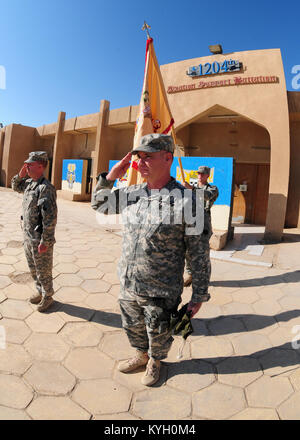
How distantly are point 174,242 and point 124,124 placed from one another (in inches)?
411

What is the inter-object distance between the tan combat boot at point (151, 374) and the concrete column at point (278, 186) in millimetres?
5542

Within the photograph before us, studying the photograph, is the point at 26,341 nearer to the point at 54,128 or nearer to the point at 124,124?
the point at 124,124

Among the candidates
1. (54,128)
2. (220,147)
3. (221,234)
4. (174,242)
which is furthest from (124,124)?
(174,242)

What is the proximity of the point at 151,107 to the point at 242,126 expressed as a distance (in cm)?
642

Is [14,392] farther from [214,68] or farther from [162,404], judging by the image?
[214,68]

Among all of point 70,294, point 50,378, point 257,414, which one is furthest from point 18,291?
point 257,414

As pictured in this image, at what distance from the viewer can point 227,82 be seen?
715 centimetres

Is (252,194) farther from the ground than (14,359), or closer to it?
farther from the ground

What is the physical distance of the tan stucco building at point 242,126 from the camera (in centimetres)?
661

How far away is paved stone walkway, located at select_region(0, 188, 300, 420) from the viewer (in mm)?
1602

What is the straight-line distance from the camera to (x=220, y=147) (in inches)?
365

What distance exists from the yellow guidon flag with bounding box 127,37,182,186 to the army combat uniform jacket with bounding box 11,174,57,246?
1075 mm

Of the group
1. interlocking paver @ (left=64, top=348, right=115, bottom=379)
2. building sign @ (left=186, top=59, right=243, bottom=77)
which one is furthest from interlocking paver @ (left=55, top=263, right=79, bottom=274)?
building sign @ (left=186, top=59, right=243, bottom=77)

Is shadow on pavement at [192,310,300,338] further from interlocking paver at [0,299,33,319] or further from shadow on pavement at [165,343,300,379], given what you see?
interlocking paver at [0,299,33,319]
